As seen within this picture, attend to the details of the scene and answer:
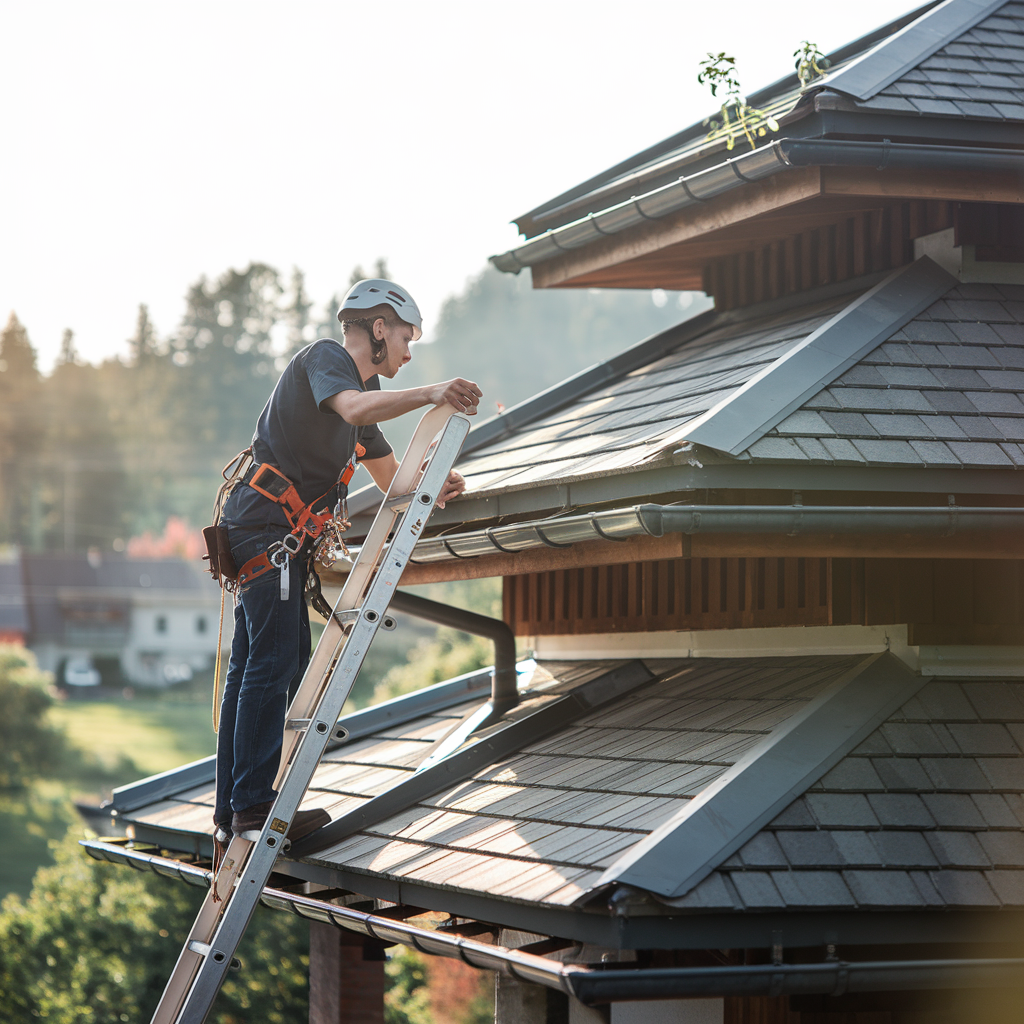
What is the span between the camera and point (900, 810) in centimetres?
443

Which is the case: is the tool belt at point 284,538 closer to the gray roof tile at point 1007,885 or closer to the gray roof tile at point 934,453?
the gray roof tile at point 934,453

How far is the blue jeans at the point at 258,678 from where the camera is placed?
4.99 meters

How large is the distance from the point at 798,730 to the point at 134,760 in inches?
1997

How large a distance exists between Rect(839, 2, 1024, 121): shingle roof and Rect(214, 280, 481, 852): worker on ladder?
2252 mm

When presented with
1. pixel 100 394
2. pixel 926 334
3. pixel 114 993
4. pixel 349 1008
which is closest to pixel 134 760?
pixel 100 394

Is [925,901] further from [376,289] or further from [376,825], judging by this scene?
[376,289]

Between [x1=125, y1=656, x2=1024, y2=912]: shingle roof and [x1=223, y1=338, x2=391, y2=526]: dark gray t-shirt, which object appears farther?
[x1=223, y1=338, x2=391, y2=526]: dark gray t-shirt

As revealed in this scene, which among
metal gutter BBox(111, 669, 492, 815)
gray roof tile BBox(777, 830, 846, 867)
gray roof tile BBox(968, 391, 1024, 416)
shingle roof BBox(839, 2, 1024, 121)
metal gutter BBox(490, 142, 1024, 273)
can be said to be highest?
shingle roof BBox(839, 2, 1024, 121)

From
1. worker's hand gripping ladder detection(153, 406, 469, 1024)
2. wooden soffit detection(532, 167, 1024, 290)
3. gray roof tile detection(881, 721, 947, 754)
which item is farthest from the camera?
wooden soffit detection(532, 167, 1024, 290)

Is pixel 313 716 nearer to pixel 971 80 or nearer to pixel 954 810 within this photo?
pixel 954 810

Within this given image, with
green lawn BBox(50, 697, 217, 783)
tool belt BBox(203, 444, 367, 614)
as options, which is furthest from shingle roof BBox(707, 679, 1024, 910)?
green lawn BBox(50, 697, 217, 783)

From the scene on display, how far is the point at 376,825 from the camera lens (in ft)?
18.3

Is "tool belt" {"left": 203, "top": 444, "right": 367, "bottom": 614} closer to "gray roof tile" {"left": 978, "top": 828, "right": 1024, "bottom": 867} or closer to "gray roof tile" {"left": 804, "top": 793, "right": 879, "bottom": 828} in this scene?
"gray roof tile" {"left": 804, "top": 793, "right": 879, "bottom": 828}

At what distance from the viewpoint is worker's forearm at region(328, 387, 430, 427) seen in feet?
15.3
